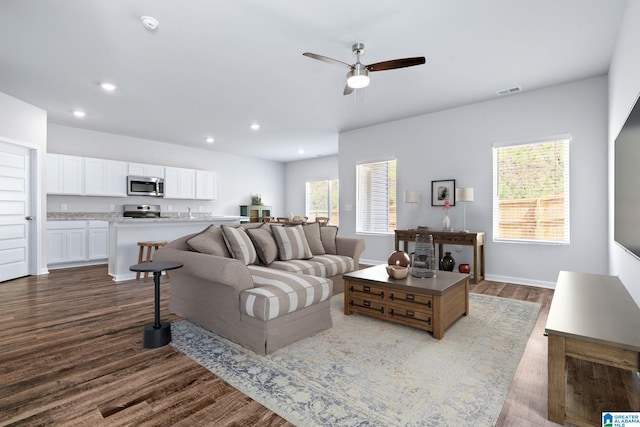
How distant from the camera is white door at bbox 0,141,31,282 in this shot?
4.61 meters

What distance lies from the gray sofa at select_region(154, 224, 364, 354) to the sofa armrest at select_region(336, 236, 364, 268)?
75cm

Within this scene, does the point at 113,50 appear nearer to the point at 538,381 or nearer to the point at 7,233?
the point at 7,233

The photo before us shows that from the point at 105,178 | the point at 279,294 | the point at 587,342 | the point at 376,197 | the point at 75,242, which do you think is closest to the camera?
the point at 587,342

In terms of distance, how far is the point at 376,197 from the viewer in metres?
6.29

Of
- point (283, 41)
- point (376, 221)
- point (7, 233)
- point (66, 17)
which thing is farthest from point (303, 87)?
point (7, 233)

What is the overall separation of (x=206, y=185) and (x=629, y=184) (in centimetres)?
795

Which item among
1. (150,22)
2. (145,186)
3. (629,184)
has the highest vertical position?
(150,22)

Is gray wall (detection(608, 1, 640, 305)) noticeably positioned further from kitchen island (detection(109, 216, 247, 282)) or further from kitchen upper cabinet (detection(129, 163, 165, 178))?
kitchen upper cabinet (detection(129, 163, 165, 178))

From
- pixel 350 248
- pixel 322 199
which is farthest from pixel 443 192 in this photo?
pixel 322 199

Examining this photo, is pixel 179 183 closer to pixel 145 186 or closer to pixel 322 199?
pixel 145 186

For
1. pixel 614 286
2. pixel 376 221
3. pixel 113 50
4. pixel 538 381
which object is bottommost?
pixel 538 381

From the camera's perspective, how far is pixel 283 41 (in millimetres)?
3146

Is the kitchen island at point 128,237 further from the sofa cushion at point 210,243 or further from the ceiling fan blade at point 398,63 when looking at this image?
the ceiling fan blade at point 398,63

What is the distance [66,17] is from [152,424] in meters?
3.36
